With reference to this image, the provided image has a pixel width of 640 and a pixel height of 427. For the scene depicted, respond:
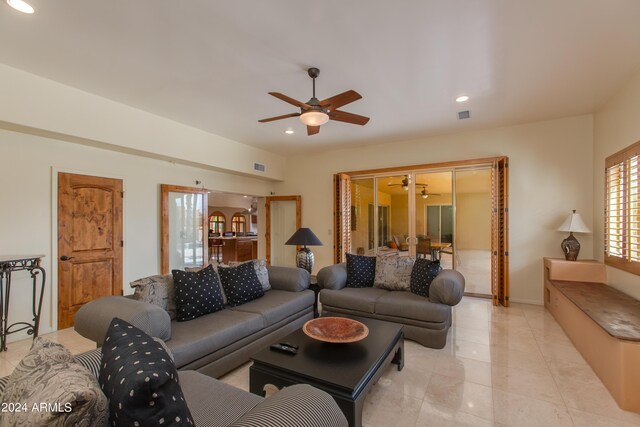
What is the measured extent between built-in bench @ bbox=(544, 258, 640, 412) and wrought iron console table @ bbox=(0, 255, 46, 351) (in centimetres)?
529

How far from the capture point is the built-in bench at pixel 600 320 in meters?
2.12

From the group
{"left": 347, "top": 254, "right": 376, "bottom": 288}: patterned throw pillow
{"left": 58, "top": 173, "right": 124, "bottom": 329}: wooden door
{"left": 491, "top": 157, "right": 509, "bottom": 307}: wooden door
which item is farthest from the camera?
{"left": 491, "top": 157, "right": 509, "bottom": 307}: wooden door

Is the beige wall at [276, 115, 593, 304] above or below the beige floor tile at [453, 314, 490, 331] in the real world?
above

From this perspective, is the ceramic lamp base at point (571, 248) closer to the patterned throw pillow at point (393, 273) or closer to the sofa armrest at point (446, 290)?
the sofa armrest at point (446, 290)

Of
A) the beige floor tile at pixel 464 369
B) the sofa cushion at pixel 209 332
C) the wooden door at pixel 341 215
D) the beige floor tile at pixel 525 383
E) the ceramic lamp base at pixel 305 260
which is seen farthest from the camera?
the wooden door at pixel 341 215

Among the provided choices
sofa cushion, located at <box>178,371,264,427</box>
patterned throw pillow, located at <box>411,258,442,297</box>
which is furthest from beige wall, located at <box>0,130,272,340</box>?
patterned throw pillow, located at <box>411,258,442,297</box>

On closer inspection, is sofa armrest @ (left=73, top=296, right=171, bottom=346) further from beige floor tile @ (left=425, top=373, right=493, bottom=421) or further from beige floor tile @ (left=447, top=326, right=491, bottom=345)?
beige floor tile @ (left=447, top=326, right=491, bottom=345)

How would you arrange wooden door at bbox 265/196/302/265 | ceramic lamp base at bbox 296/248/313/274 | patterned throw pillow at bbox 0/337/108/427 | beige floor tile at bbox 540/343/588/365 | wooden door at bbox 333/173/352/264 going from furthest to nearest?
wooden door at bbox 265/196/302/265 < wooden door at bbox 333/173/352/264 < ceramic lamp base at bbox 296/248/313/274 < beige floor tile at bbox 540/343/588/365 < patterned throw pillow at bbox 0/337/108/427

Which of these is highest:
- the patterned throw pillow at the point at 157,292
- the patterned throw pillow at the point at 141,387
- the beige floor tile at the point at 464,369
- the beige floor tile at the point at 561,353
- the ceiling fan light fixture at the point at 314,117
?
the ceiling fan light fixture at the point at 314,117

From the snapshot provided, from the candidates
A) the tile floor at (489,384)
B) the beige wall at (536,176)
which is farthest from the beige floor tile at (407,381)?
the beige wall at (536,176)

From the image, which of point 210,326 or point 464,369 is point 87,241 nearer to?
point 210,326

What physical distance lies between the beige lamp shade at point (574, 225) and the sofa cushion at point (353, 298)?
2790mm

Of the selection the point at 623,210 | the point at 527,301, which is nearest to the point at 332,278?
the point at 527,301

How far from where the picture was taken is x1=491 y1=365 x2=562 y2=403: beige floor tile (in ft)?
7.53
